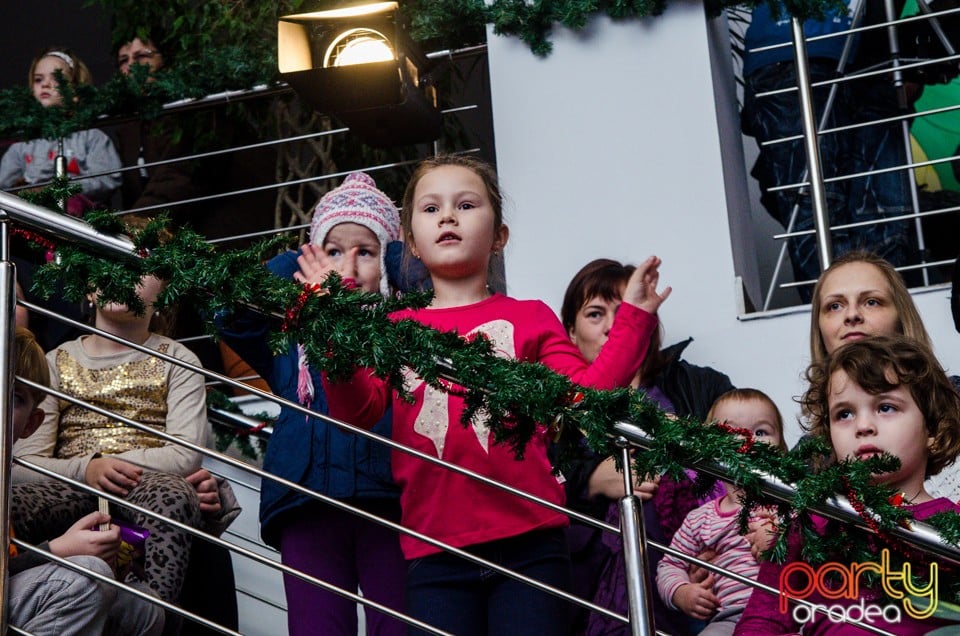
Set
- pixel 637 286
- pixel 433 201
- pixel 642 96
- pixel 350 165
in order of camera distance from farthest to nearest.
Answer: pixel 350 165, pixel 642 96, pixel 433 201, pixel 637 286

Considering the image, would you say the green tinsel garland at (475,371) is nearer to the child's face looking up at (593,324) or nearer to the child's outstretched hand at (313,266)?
the child's outstretched hand at (313,266)

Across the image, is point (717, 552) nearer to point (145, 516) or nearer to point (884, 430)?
point (884, 430)

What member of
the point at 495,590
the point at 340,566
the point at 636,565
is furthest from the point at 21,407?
the point at 636,565

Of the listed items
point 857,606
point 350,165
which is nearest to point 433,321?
point 857,606

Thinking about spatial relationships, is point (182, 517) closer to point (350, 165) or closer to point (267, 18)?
point (350, 165)

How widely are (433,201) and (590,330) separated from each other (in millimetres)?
812

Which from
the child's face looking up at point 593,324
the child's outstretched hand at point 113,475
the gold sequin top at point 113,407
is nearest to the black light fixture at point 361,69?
the child's face looking up at point 593,324

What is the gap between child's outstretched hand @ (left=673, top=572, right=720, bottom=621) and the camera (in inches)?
113

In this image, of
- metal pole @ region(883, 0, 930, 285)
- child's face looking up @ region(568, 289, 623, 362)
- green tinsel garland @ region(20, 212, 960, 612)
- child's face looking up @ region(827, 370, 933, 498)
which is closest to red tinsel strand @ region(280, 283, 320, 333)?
green tinsel garland @ region(20, 212, 960, 612)

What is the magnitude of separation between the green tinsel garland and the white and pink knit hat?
2.55 ft

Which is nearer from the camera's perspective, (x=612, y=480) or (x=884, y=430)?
(x=884, y=430)

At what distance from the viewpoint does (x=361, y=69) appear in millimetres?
3912

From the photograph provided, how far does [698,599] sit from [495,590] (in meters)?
0.64

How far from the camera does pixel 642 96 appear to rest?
12.9ft
